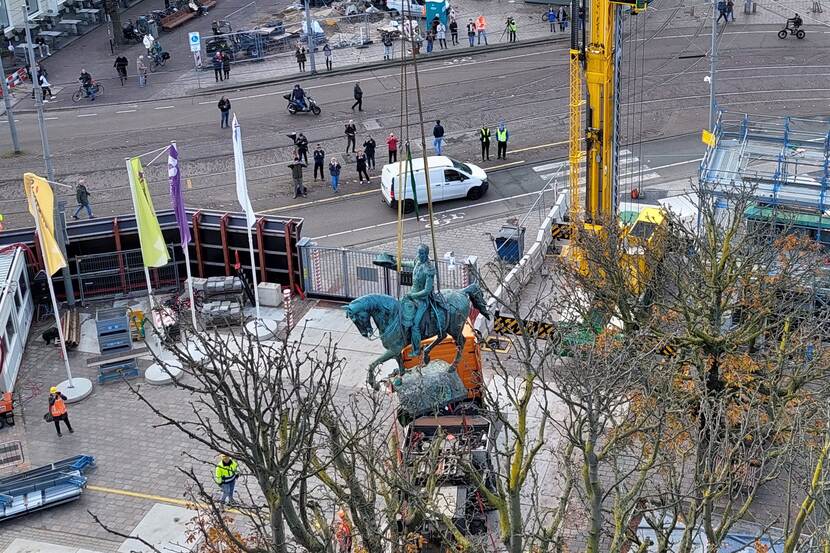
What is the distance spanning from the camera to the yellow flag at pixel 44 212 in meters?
36.4

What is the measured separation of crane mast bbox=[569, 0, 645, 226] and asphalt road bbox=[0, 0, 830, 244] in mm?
8827

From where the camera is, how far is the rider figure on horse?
29.9 meters

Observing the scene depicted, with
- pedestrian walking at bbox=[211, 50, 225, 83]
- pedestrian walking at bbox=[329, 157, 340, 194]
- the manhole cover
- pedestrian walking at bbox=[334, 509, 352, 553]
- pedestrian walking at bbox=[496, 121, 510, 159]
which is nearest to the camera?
pedestrian walking at bbox=[334, 509, 352, 553]

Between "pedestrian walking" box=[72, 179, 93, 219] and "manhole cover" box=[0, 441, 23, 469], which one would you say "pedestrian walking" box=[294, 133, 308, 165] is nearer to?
"pedestrian walking" box=[72, 179, 93, 219]

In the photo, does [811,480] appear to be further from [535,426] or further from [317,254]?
[317,254]

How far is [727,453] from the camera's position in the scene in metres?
23.1

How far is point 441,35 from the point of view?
66.9 m

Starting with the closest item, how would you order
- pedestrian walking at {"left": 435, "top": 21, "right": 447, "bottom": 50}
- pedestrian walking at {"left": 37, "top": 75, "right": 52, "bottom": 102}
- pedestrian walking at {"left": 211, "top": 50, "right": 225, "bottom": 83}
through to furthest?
pedestrian walking at {"left": 37, "top": 75, "right": 52, "bottom": 102}, pedestrian walking at {"left": 211, "top": 50, "right": 225, "bottom": 83}, pedestrian walking at {"left": 435, "top": 21, "right": 447, "bottom": 50}

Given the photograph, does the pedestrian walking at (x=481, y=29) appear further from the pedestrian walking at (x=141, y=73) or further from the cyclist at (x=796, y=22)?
the pedestrian walking at (x=141, y=73)

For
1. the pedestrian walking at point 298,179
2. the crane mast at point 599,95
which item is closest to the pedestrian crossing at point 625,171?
the crane mast at point 599,95

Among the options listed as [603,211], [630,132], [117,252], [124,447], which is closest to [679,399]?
[603,211]

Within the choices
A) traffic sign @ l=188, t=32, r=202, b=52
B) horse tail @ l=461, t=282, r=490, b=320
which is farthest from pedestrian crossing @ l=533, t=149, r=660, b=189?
traffic sign @ l=188, t=32, r=202, b=52

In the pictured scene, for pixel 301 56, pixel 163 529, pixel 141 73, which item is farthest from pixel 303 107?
pixel 163 529

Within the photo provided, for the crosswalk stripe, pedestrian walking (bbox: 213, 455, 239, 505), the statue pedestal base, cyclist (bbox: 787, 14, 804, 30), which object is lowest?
pedestrian walking (bbox: 213, 455, 239, 505)
